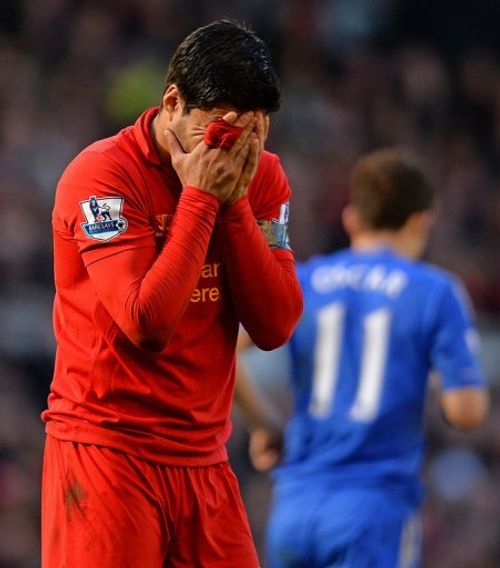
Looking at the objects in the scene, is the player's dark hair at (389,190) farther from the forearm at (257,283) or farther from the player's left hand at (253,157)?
the player's left hand at (253,157)

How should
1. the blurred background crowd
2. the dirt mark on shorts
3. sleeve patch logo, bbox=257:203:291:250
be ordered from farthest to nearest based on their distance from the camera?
1. the blurred background crowd
2. sleeve patch logo, bbox=257:203:291:250
3. the dirt mark on shorts

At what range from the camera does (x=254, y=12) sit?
11219 millimetres

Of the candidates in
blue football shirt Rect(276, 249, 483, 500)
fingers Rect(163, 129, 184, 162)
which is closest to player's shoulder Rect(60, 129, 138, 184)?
fingers Rect(163, 129, 184, 162)

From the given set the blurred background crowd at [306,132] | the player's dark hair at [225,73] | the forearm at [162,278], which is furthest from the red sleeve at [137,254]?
the blurred background crowd at [306,132]

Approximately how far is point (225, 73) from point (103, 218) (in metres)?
0.44

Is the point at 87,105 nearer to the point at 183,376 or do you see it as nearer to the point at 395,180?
the point at 395,180

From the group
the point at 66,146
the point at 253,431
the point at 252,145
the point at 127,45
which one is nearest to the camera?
the point at 252,145

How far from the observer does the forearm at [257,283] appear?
10.8ft

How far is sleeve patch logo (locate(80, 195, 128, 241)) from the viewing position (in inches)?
128

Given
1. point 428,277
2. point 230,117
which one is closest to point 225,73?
point 230,117

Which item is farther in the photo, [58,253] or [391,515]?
[391,515]

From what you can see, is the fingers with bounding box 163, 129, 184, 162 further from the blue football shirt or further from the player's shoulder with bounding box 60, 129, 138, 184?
the blue football shirt

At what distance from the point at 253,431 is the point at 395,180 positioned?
109 centimetres

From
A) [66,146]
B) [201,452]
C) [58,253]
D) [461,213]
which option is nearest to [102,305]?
[58,253]
